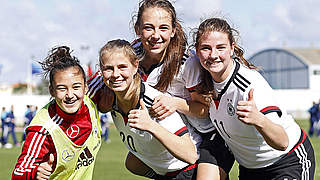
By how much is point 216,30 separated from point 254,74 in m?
0.51

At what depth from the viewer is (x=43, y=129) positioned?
4367mm

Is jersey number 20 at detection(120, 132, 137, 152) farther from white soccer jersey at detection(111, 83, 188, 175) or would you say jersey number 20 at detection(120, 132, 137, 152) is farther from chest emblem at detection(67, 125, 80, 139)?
chest emblem at detection(67, 125, 80, 139)

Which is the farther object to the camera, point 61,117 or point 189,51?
point 189,51

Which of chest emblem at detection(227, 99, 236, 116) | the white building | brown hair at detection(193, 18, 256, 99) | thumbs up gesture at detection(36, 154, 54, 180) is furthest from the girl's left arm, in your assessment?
the white building

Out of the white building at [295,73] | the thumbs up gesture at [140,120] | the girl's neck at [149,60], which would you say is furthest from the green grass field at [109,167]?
the white building at [295,73]

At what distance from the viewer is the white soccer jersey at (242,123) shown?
14.3 feet

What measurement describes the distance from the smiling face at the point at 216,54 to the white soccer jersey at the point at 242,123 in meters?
0.09

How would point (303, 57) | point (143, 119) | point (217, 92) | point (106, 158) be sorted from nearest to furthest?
1. point (143, 119)
2. point (217, 92)
3. point (106, 158)
4. point (303, 57)

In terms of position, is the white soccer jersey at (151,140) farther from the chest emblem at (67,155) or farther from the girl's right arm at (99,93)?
the chest emblem at (67,155)

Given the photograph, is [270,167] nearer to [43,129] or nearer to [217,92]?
[217,92]

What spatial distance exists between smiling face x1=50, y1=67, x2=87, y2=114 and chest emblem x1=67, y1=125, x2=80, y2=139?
0.15 meters

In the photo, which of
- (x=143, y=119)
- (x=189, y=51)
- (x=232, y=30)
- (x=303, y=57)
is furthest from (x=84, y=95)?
(x=303, y=57)

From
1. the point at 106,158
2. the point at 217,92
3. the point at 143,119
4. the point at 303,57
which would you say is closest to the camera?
the point at 143,119

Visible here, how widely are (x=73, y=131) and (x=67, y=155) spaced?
22 cm
